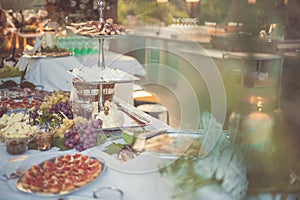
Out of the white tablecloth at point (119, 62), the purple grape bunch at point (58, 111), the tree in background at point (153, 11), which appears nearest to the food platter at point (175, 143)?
the purple grape bunch at point (58, 111)

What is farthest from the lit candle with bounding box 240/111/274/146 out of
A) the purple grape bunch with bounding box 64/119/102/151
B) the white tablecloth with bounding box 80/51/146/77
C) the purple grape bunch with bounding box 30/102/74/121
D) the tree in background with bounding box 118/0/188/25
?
the tree in background with bounding box 118/0/188/25

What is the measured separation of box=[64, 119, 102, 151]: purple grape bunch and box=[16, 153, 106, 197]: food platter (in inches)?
4.3

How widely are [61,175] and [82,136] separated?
230mm

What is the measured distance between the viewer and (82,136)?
1047 mm

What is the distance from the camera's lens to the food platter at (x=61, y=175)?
2.56ft

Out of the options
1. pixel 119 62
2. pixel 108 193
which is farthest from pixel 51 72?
pixel 108 193

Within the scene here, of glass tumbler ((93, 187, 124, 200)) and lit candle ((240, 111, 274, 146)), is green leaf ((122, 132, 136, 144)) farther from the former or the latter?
lit candle ((240, 111, 274, 146))

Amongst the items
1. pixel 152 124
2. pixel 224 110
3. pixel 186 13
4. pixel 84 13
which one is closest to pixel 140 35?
pixel 186 13

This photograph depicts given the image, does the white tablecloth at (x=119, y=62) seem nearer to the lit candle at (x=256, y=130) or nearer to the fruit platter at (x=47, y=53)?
the fruit platter at (x=47, y=53)

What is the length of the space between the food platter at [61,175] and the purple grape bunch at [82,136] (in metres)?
0.11

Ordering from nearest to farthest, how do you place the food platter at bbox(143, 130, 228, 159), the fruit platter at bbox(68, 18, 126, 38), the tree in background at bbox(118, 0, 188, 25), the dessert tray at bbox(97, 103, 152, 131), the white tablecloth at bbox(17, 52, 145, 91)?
the food platter at bbox(143, 130, 228, 159), the dessert tray at bbox(97, 103, 152, 131), the fruit platter at bbox(68, 18, 126, 38), the white tablecloth at bbox(17, 52, 145, 91), the tree in background at bbox(118, 0, 188, 25)

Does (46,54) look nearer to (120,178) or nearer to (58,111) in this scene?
(58,111)

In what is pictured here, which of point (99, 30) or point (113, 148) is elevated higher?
point (99, 30)

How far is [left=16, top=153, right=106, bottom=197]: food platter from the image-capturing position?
780mm
